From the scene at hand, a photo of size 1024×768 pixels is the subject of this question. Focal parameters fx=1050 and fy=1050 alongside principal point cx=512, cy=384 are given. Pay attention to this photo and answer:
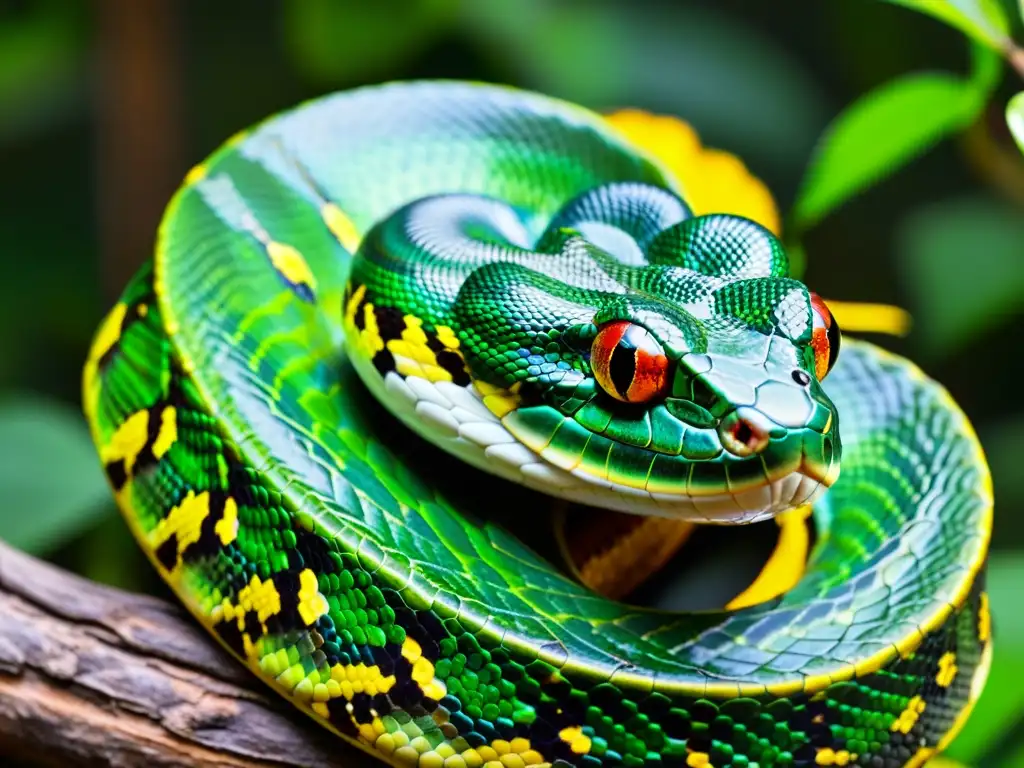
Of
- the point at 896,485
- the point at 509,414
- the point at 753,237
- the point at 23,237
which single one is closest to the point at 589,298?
the point at 509,414

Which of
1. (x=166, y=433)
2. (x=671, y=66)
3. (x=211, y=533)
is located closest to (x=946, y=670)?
(x=211, y=533)

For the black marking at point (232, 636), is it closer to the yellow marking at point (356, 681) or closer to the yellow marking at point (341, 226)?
the yellow marking at point (356, 681)

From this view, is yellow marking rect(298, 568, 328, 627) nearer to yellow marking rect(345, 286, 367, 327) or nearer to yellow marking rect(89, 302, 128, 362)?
yellow marking rect(345, 286, 367, 327)

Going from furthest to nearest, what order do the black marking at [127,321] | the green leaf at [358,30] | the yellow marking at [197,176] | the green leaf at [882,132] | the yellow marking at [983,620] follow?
1. the green leaf at [358,30]
2. the green leaf at [882,132]
3. the yellow marking at [197,176]
4. the black marking at [127,321]
5. the yellow marking at [983,620]

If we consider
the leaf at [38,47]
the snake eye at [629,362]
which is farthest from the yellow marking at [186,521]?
the leaf at [38,47]

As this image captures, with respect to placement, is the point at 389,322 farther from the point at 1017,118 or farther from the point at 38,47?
the point at 38,47
